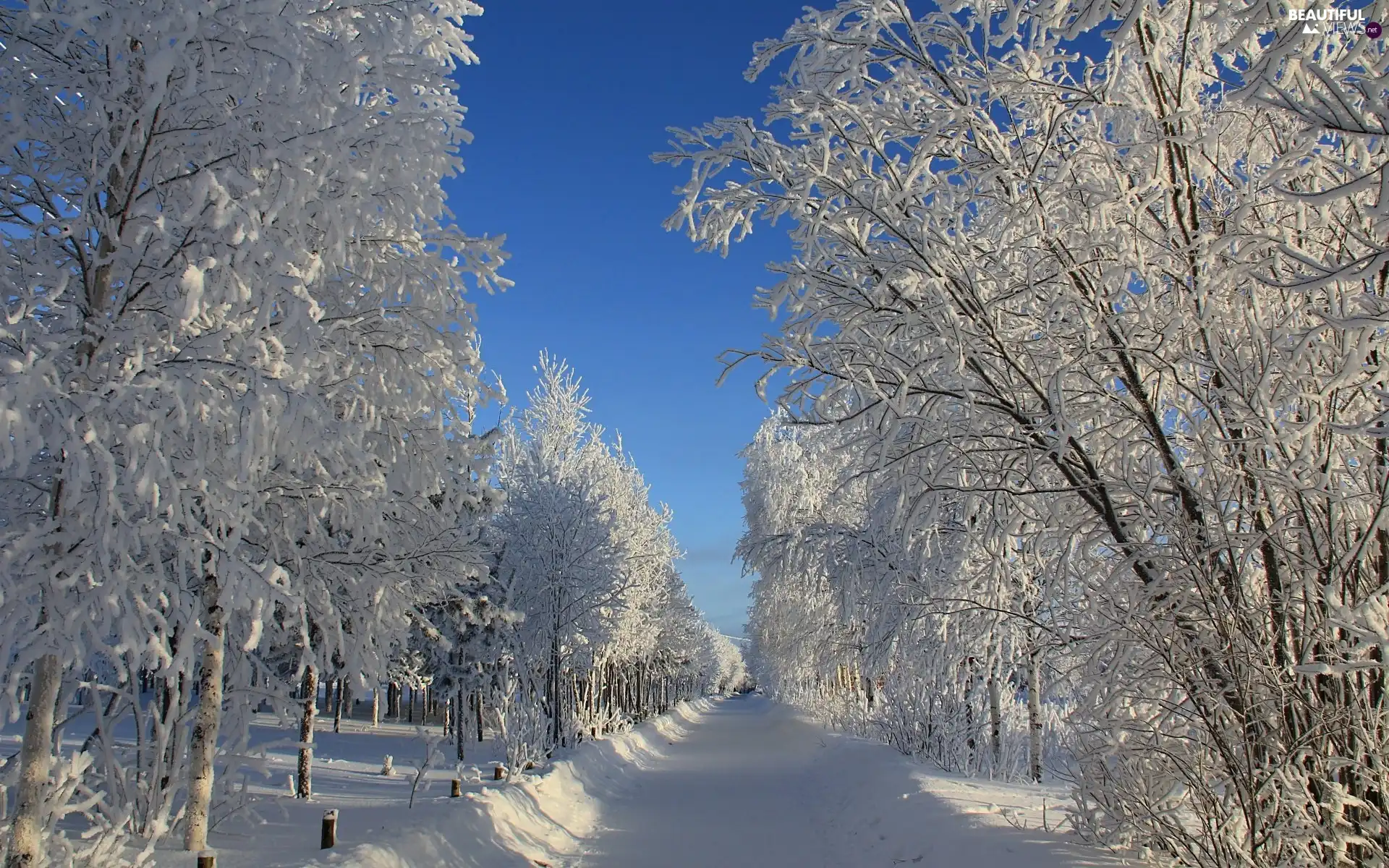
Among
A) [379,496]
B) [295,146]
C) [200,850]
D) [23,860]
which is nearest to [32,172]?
[295,146]

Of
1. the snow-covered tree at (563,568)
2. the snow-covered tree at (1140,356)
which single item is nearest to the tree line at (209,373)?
the snow-covered tree at (1140,356)

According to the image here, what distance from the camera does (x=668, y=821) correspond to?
9.73m


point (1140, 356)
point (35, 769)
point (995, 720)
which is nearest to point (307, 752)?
point (35, 769)

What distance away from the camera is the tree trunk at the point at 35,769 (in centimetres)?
407

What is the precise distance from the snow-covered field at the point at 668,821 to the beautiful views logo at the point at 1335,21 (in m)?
4.68

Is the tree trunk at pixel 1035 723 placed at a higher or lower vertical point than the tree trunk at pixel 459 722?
higher

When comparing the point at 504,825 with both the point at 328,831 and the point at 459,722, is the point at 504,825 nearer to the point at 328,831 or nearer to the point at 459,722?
the point at 328,831

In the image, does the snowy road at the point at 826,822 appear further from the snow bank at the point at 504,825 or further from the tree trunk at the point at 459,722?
the tree trunk at the point at 459,722

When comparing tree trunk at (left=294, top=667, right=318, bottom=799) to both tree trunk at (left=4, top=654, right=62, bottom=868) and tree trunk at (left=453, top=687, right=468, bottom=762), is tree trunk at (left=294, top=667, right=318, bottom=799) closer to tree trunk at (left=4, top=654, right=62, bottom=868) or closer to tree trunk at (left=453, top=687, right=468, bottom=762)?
tree trunk at (left=4, top=654, right=62, bottom=868)

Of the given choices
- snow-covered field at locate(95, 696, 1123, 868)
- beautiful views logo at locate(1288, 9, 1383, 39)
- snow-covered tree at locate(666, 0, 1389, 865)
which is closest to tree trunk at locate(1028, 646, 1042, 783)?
snow-covered field at locate(95, 696, 1123, 868)

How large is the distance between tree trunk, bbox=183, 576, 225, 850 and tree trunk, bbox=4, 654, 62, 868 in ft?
3.91

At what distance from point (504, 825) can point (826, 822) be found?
3.97 metres

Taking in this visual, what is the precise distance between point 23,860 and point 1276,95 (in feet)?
20.6

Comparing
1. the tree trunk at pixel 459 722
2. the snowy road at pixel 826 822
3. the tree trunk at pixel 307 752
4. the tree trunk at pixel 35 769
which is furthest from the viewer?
the tree trunk at pixel 459 722
